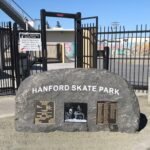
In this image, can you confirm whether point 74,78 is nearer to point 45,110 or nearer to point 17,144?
point 45,110

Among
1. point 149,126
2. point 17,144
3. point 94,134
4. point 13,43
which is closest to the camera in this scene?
point 17,144

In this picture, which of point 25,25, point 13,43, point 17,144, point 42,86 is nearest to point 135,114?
point 42,86

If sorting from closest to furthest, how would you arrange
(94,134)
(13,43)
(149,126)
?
(94,134) → (149,126) → (13,43)

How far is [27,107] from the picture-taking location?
7309mm

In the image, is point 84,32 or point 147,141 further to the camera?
point 84,32

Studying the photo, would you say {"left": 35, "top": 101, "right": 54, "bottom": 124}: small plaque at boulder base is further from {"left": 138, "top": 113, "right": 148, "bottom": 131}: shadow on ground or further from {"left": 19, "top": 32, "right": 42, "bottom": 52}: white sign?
{"left": 19, "top": 32, "right": 42, "bottom": 52}: white sign

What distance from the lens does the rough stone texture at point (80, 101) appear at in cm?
730

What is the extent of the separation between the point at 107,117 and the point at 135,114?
1.85ft

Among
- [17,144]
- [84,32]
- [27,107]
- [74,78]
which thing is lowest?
[17,144]

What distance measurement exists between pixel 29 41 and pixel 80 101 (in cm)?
501

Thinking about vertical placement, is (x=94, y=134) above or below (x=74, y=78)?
below

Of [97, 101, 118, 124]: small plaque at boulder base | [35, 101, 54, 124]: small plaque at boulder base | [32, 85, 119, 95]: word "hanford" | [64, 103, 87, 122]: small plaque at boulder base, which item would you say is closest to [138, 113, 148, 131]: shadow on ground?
[97, 101, 118, 124]: small plaque at boulder base

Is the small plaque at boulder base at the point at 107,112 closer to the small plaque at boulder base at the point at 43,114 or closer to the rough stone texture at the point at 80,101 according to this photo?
the rough stone texture at the point at 80,101

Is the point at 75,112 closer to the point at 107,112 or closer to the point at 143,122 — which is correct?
the point at 107,112
